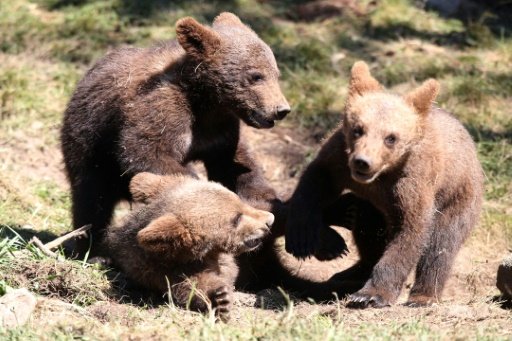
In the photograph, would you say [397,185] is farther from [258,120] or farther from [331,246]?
[258,120]

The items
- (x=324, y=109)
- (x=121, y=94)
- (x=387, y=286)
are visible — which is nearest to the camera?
(x=387, y=286)

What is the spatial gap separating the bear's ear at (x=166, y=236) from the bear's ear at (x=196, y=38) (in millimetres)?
1850

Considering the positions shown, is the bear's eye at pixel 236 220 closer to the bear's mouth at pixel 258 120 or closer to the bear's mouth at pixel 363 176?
the bear's mouth at pixel 363 176

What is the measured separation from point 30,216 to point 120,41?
4.23m

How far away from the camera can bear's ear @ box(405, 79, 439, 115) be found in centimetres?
775

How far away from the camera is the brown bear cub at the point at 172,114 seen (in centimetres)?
815

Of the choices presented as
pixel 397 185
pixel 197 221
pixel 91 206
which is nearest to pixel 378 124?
pixel 397 185

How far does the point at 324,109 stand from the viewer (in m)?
12.2

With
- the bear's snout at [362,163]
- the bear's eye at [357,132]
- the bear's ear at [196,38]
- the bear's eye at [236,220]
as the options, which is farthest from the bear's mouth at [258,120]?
the bear's snout at [362,163]

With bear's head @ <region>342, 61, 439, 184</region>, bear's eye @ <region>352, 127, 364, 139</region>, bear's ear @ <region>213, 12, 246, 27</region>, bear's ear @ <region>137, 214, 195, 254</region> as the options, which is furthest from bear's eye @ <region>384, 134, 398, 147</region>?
bear's ear @ <region>213, 12, 246, 27</region>

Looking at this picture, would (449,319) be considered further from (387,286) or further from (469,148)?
(469,148)

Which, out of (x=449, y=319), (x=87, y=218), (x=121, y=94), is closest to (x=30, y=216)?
(x=87, y=218)

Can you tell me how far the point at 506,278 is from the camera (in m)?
8.14

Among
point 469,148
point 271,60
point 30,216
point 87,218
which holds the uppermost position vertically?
point 271,60
